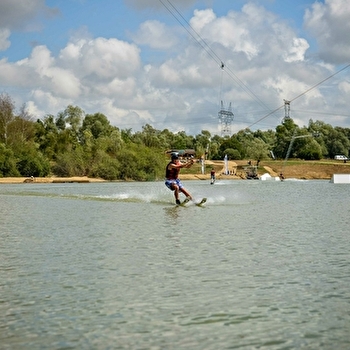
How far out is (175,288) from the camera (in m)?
9.83

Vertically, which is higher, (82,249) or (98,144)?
(98,144)

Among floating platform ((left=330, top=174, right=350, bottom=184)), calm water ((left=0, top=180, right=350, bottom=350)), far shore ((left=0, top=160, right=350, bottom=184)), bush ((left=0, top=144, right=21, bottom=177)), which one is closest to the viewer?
calm water ((left=0, top=180, right=350, bottom=350))

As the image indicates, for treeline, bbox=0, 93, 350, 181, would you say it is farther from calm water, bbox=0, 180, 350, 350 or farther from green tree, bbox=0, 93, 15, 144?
calm water, bbox=0, 180, 350, 350


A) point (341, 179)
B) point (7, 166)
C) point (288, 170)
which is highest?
point (288, 170)

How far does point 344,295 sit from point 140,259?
466 cm

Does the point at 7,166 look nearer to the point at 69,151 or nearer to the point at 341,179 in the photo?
the point at 69,151

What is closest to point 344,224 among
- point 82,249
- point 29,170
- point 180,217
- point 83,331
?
point 180,217

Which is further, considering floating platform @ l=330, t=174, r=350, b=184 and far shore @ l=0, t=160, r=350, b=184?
far shore @ l=0, t=160, r=350, b=184

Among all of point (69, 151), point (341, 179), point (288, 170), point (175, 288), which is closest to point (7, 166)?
point (69, 151)

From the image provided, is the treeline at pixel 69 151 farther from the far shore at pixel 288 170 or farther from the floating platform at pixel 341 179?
the floating platform at pixel 341 179

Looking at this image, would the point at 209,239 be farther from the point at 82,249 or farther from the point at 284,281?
the point at 284,281

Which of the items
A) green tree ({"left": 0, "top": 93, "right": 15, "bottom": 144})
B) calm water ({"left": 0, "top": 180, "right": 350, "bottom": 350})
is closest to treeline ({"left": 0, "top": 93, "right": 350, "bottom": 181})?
green tree ({"left": 0, "top": 93, "right": 15, "bottom": 144})

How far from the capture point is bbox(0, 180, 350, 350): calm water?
728cm

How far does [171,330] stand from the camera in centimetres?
750
